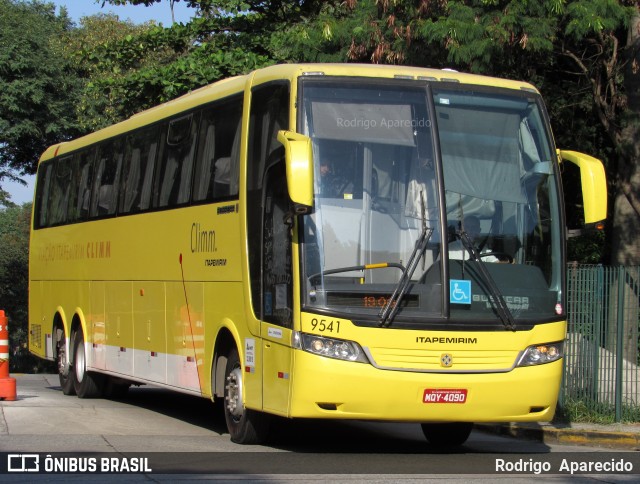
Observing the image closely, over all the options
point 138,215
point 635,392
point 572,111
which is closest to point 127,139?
point 138,215

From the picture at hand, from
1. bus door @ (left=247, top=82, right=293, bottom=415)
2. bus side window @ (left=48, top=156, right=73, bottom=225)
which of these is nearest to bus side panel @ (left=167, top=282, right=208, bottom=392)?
bus door @ (left=247, top=82, right=293, bottom=415)

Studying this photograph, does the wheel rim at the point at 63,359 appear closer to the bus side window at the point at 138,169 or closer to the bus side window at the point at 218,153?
the bus side window at the point at 138,169

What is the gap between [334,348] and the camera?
9.88 meters

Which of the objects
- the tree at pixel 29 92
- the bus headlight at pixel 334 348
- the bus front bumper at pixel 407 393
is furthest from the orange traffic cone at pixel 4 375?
the tree at pixel 29 92

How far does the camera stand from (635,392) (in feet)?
47.2

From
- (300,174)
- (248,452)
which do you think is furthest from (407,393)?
(300,174)

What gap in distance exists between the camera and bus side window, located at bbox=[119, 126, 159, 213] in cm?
1464

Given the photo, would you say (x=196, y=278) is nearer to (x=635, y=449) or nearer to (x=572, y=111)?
(x=635, y=449)

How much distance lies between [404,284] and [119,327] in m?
6.83

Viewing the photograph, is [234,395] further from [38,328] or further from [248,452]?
[38,328]

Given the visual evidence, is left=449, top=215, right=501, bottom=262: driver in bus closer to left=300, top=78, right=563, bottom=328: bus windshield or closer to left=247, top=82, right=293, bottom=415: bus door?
left=300, top=78, right=563, bottom=328: bus windshield

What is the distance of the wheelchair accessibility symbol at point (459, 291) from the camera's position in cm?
1012

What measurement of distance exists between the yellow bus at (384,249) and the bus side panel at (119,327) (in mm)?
3094

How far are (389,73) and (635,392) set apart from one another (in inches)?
242
